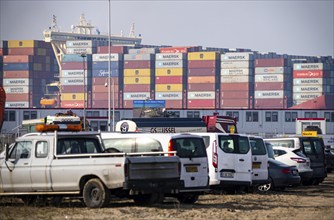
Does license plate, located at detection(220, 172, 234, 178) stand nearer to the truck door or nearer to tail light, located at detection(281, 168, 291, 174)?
tail light, located at detection(281, 168, 291, 174)

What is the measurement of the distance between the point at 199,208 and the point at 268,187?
770cm

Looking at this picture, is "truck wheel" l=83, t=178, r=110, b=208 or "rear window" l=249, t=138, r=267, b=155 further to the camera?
"rear window" l=249, t=138, r=267, b=155

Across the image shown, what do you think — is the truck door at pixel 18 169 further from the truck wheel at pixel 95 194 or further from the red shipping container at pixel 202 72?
the red shipping container at pixel 202 72

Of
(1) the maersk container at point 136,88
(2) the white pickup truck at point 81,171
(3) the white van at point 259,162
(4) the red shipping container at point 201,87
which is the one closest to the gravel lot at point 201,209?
(2) the white pickup truck at point 81,171

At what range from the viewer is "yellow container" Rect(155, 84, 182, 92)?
193 m

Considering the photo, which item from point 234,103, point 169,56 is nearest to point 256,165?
point 234,103

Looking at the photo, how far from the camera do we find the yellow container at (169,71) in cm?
19525

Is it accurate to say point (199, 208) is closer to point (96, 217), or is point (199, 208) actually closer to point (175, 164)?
point (175, 164)

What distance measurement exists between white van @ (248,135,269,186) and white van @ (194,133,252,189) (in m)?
0.92

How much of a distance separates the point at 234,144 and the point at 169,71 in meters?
175

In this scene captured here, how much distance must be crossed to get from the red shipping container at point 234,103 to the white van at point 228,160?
554ft

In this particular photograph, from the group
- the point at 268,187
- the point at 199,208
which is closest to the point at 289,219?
the point at 199,208

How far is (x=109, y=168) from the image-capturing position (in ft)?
61.2

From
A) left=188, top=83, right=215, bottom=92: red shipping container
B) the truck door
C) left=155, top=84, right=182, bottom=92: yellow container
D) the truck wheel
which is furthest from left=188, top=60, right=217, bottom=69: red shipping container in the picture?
the truck wheel
